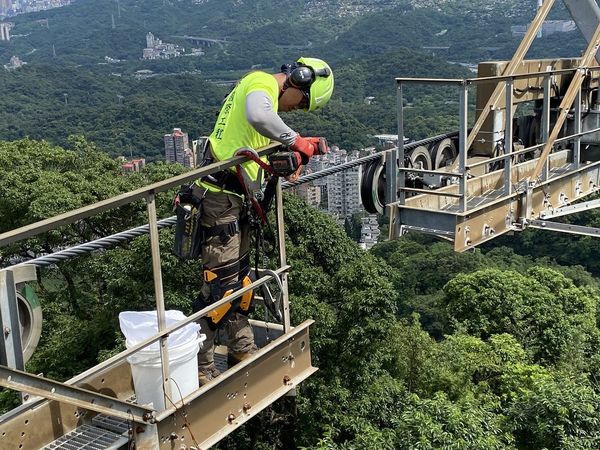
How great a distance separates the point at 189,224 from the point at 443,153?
5.22 metres

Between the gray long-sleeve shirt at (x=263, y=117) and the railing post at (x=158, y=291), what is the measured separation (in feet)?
2.55

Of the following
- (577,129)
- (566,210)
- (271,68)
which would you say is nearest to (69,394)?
(566,210)

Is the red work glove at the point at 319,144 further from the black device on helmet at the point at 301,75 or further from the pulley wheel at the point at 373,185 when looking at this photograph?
the pulley wheel at the point at 373,185

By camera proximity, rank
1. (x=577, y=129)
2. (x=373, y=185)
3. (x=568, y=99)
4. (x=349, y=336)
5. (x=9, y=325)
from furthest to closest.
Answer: (x=349, y=336)
(x=577, y=129)
(x=568, y=99)
(x=373, y=185)
(x=9, y=325)

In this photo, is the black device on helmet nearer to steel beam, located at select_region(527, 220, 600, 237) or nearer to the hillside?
steel beam, located at select_region(527, 220, 600, 237)

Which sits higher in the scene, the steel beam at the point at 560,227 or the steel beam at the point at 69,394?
the steel beam at the point at 69,394

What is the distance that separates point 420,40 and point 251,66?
4152cm

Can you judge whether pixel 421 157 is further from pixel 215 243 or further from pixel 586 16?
pixel 215 243

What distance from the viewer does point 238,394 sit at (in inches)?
167

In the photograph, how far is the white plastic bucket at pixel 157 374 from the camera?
3865mm

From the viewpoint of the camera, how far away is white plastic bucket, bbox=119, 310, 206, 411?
12.7ft

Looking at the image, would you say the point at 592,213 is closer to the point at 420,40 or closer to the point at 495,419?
the point at 495,419

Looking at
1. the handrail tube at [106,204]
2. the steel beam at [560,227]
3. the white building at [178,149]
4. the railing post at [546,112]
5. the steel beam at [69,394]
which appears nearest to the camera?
the steel beam at [69,394]

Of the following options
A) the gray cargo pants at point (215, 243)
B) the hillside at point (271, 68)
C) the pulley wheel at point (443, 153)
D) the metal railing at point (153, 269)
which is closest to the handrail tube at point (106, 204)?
the metal railing at point (153, 269)
